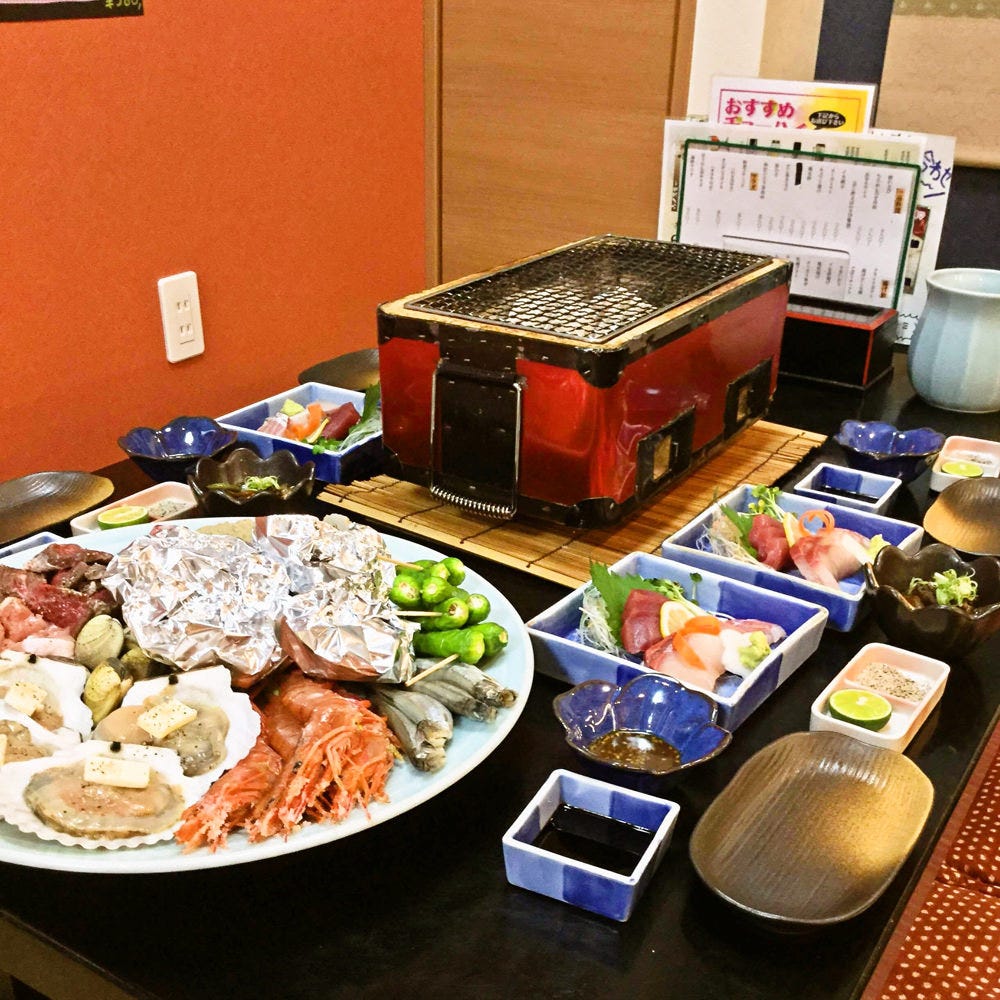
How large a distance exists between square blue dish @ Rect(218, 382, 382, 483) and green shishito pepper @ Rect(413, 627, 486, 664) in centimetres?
60

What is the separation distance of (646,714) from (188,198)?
154cm

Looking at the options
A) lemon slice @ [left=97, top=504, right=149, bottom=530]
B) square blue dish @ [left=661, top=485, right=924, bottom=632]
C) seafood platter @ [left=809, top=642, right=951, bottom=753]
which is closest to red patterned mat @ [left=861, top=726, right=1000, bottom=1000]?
seafood platter @ [left=809, top=642, right=951, bottom=753]

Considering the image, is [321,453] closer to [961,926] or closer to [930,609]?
[930,609]

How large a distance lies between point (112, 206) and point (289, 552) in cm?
111

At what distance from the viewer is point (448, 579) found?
1.20 meters

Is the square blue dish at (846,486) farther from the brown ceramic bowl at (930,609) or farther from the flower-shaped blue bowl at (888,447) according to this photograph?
the brown ceramic bowl at (930,609)

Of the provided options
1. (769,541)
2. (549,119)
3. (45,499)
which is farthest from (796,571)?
(549,119)

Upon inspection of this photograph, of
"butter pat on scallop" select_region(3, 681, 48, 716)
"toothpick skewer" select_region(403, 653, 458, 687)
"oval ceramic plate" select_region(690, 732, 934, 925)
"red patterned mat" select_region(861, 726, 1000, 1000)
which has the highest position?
"butter pat on scallop" select_region(3, 681, 48, 716)

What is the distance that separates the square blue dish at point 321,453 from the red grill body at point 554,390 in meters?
0.13

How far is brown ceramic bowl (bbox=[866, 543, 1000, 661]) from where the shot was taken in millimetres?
1184

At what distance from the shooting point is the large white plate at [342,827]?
822 mm

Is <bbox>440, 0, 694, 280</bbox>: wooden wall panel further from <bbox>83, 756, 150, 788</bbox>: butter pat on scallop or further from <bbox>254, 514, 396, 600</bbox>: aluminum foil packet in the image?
<bbox>83, 756, 150, 788</bbox>: butter pat on scallop

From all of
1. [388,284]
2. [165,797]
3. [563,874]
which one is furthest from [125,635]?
[388,284]

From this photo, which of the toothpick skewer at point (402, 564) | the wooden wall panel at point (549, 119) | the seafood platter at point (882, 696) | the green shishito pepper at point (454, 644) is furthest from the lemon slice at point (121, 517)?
the wooden wall panel at point (549, 119)
